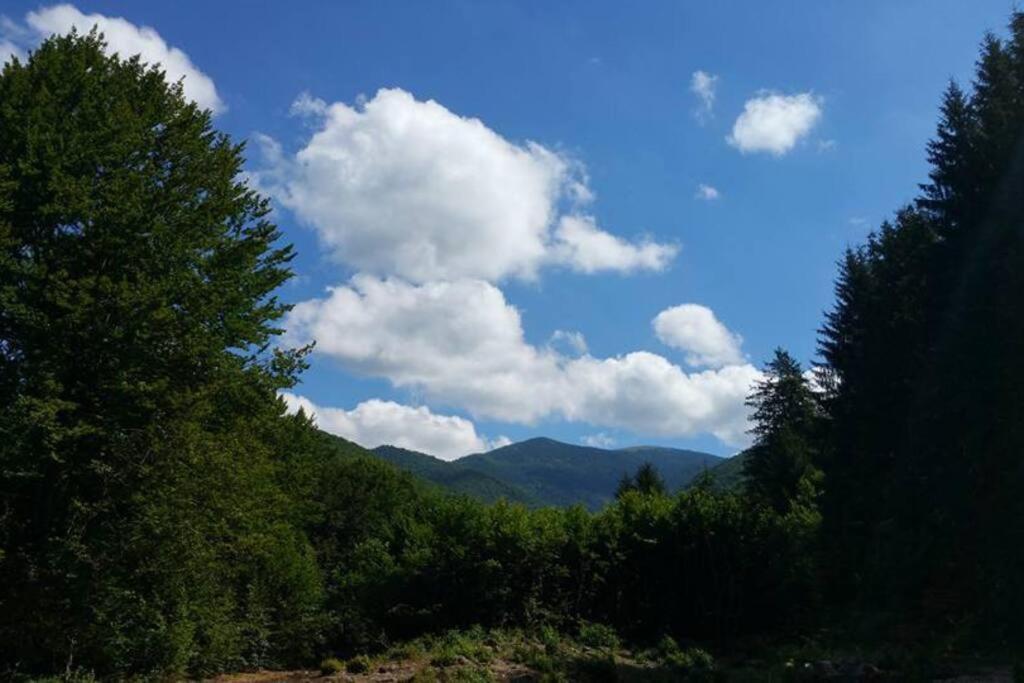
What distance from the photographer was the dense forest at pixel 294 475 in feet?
49.6

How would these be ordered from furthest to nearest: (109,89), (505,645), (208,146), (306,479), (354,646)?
(306,479), (354,646), (505,645), (208,146), (109,89)

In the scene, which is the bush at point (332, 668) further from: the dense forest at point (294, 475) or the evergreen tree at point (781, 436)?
the evergreen tree at point (781, 436)

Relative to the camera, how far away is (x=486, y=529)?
2531 centimetres

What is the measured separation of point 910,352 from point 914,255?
3210 millimetres

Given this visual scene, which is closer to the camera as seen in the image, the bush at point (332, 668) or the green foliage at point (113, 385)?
the green foliage at point (113, 385)

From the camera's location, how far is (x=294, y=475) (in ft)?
88.3

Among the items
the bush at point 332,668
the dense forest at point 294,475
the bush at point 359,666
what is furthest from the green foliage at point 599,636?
the bush at point 332,668

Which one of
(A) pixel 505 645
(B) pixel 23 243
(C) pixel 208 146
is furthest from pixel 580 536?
(B) pixel 23 243

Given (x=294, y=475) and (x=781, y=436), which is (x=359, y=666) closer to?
(x=294, y=475)

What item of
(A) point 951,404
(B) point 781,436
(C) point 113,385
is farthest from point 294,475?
(B) point 781,436

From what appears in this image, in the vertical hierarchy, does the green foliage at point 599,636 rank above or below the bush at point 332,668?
above

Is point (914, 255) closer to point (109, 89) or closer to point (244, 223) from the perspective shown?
point (244, 223)

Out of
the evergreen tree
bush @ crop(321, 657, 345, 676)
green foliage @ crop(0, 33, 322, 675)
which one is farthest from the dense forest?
the evergreen tree

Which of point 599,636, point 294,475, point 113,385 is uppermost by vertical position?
point 113,385
